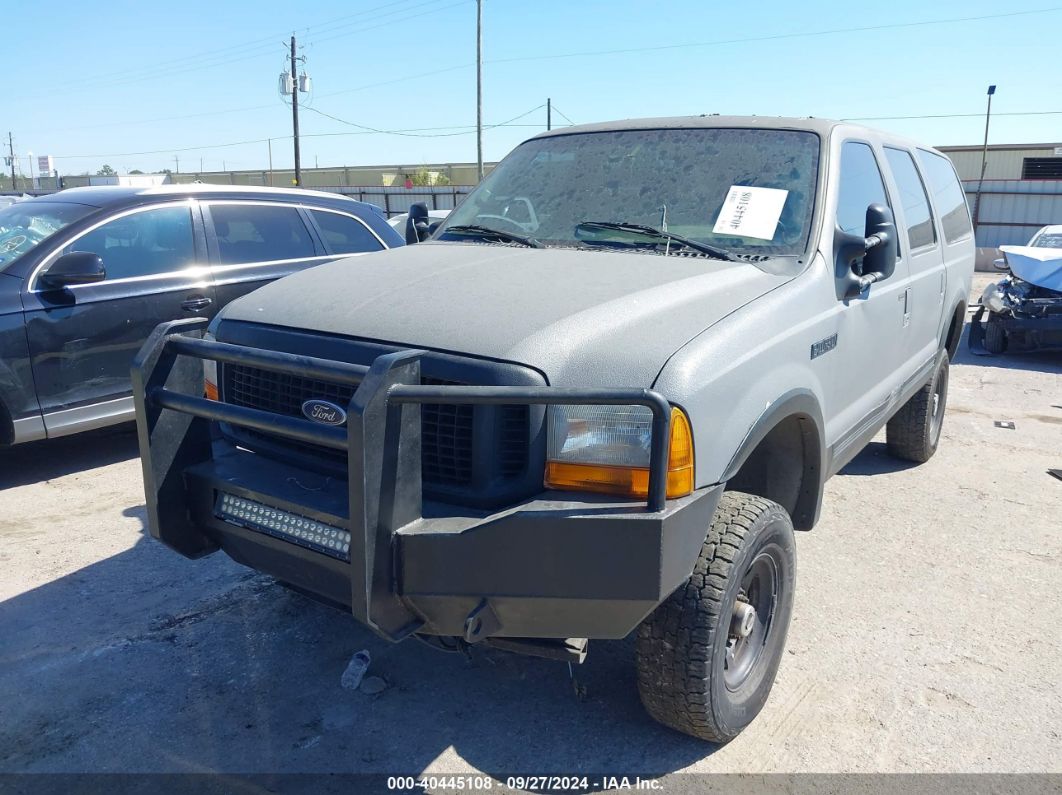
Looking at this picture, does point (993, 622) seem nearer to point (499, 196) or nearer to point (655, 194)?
point (655, 194)

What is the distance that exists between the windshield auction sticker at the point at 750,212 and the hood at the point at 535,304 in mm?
259

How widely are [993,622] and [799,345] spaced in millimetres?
1723

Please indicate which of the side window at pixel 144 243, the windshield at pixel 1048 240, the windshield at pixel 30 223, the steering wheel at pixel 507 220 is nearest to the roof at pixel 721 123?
the steering wheel at pixel 507 220

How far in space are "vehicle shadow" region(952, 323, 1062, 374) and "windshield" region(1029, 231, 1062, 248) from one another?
154 cm

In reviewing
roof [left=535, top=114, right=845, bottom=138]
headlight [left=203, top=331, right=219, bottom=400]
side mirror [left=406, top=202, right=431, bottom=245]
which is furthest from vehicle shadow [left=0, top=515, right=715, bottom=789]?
roof [left=535, top=114, right=845, bottom=138]

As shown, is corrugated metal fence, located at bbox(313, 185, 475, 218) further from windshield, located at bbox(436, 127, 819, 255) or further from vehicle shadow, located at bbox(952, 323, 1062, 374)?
windshield, located at bbox(436, 127, 819, 255)

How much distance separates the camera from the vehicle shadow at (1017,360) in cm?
1010

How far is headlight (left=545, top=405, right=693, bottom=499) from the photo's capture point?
2363mm

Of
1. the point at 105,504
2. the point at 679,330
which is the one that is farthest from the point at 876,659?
the point at 105,504

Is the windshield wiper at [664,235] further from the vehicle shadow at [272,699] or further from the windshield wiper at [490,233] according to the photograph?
the vehicle shadow at [272,699]

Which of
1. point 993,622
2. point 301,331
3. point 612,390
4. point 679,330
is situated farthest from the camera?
point 993,622

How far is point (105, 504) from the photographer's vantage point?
5.10 metres

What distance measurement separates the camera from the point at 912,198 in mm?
4797

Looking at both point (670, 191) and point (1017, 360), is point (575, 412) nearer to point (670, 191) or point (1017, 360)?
point (670, 191)
